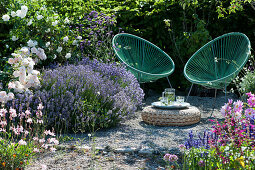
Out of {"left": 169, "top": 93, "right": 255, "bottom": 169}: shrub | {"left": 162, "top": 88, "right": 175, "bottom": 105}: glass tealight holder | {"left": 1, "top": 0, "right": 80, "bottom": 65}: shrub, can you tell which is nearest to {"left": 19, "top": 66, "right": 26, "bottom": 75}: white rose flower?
{"left": 1, "top": 0, "right": 80, "bottom": 65}: shrub

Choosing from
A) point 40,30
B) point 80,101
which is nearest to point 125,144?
point 80,101

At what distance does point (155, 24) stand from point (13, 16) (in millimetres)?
2536

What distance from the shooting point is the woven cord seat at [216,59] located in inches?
189

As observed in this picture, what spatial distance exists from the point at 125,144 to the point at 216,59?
249 cm

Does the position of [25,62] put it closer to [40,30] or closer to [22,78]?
[22,78]

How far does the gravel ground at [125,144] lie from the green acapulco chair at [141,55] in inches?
47.5

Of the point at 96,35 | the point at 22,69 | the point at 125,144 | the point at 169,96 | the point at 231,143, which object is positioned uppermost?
the point at 96,35

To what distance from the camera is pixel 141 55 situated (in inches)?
215

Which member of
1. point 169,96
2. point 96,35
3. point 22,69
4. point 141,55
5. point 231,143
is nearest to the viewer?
point 231,143

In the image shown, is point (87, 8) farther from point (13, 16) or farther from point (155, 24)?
point (13, 16)

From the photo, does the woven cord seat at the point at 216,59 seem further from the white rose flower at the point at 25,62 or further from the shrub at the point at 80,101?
the white rose flower at the point at 25,62

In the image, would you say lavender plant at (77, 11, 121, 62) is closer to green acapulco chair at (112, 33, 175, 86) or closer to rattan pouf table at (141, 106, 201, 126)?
green acapulco chair at (112, 33, 175, 86)

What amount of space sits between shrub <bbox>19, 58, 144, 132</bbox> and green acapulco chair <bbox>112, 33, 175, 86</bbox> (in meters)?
1.28

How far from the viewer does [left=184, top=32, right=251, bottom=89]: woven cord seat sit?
4810mm
